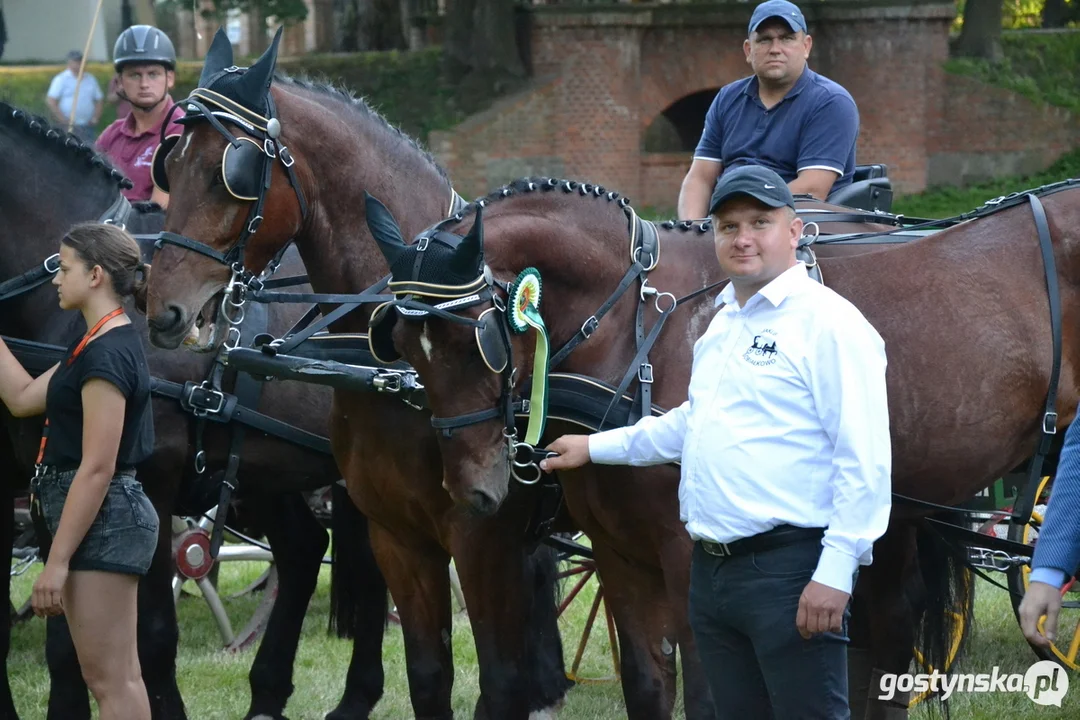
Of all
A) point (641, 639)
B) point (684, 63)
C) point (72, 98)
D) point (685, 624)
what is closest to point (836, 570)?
point (685, 624)

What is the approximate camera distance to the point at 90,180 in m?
4.77

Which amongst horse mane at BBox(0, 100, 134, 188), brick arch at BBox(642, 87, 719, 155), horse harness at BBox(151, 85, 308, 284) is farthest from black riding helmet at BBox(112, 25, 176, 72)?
brick arch at BBox(642, 87, 719, 155)

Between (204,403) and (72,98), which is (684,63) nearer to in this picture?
(72,98)

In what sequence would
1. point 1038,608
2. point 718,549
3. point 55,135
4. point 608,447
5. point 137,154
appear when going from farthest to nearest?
point 137,154, point 55,135, point 608,447, point 718,549, point 1038,608

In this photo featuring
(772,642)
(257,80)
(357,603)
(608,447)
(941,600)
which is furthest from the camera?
(357,603)

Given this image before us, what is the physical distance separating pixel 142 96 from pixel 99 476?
7.95 ft

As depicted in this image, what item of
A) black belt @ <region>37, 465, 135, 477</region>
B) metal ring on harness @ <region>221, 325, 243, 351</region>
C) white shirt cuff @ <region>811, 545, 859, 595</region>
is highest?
metal ring on harness @ <region>221, 325, 243, 351</region>

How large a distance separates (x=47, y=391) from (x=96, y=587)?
1.83 ft

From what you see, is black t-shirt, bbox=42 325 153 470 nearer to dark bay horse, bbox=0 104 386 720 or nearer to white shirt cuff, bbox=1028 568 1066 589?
dark bay horse, bbox=0 104 386 720

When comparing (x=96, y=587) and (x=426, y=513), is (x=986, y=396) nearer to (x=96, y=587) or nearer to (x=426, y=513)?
(x=426, y=513)

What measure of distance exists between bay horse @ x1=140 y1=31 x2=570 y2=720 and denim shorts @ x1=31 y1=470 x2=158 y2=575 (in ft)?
1.54

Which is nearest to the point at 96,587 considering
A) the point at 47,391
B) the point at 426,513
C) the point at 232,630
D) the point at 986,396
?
the point at 47,391

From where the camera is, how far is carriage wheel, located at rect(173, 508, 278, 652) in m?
5.66

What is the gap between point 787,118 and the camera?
4664mm
